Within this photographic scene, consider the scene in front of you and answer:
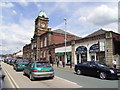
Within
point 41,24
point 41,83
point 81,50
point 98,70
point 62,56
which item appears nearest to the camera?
point 41,83

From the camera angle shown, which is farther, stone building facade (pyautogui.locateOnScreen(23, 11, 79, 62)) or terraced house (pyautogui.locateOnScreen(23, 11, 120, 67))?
stone building facade (pyautogui.locateOnScreen(23, 11, 79, 62))

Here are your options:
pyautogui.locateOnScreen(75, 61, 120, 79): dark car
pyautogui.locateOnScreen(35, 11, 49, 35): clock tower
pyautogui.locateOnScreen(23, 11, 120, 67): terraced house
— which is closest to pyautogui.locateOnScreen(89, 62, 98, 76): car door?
pyautogui.locateOnScreen(75, 61, 120, 79): dark car

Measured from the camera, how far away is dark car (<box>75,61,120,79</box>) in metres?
10.1

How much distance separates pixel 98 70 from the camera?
10961 mm

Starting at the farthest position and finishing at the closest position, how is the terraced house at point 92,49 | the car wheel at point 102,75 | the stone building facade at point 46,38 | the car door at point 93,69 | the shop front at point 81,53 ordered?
1. the stone building facade at point 46,38
2. the shop front at point 81,53
3. the terraced house at point 92,49
4. the car door at point 93,69
5. the car wheel at point 102,75

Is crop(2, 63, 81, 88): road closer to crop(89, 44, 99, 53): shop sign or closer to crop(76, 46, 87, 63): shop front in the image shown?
crop(89, 44, 99, 53): shop sign

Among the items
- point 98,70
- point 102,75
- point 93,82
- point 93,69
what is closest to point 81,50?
point 93,69

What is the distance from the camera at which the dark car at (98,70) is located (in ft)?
33.3

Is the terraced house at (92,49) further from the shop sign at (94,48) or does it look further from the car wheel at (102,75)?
the car wheel at (102,75)

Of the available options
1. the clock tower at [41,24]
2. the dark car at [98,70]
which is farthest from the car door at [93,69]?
the clock tower at [41,24]

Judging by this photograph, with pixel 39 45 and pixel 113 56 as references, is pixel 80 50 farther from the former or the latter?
pixel 39 45

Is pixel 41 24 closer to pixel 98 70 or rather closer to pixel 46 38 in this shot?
pixel 46 38

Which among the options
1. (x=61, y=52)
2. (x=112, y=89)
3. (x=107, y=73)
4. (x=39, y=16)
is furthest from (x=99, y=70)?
(x=39, y=16)

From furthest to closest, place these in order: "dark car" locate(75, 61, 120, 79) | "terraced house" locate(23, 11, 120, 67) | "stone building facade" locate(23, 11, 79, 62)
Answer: "stone building facade" locate(23, 11, 79, 62) → "terraced house" locate(23, 11, 120, 67) → "dark car" locate(75, 61, 120, 79)
